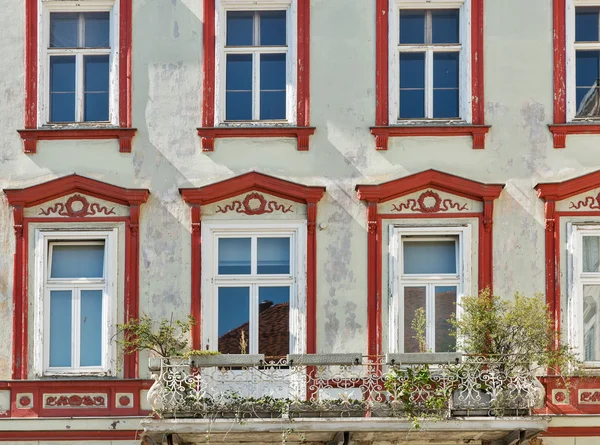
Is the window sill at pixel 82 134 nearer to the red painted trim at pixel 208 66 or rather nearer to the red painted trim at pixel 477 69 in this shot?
the red painted trim at pixel 208 66

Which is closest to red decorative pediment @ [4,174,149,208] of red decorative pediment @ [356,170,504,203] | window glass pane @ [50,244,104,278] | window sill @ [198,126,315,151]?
window glass pane @ [50,244,104,278]

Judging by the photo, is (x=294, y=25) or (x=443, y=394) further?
(x=294, y=25)

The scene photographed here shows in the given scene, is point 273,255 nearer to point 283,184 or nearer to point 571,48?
point 283,184

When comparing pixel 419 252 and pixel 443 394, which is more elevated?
pixel 419 252

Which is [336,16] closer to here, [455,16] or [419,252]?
[455,16]

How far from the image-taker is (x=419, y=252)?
1927 cm

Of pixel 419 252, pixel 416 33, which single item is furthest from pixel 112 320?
pixel 416 33

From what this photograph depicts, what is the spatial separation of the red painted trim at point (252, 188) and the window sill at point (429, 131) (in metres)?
1.04

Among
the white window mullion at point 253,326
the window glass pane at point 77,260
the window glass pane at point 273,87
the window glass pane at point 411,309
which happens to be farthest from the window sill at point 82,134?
the window glass pane at point 411,309

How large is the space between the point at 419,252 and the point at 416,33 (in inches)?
116

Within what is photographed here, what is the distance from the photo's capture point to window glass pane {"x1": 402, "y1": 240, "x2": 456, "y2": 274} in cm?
1922

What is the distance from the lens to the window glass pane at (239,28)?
1977 cm

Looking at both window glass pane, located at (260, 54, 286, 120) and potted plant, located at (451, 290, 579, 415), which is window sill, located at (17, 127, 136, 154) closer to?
window glass pane, located at (260, 54, 286, 120)

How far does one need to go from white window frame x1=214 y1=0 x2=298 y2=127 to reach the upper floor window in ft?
12.1
